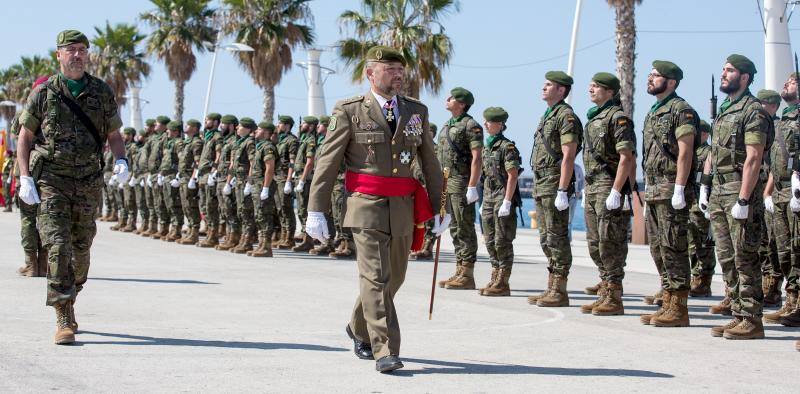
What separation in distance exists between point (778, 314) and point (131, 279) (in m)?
7.46

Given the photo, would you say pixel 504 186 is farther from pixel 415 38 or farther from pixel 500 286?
pixel 415 38

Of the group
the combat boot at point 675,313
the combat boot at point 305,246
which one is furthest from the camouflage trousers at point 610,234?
the combat boot at point 305,246

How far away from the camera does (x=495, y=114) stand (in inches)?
479

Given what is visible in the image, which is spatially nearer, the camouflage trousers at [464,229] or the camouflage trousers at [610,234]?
the camouflage trousers at [610,234]

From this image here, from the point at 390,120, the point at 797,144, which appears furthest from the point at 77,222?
the point at 797,144

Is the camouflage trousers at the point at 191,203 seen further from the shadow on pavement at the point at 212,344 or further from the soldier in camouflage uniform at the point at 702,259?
the shadow on pavement at the point at 212,344

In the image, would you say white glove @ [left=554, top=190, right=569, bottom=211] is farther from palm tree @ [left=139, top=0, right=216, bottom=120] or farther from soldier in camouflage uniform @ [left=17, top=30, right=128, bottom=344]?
palm tree @ [left=139, top=0, right=216, bottom=120]

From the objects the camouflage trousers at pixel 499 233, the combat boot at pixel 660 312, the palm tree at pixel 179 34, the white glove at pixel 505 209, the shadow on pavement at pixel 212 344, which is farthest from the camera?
the palm tree at pixel 179 34

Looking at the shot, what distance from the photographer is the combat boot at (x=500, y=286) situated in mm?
11594

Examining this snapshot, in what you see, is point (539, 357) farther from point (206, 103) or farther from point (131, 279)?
point (206, 103)

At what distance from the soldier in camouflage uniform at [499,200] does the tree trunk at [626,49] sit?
42.9ft

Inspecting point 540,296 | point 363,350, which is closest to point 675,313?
point 540,296

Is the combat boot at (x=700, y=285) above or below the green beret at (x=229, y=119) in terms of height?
below

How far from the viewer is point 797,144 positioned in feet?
29.8
